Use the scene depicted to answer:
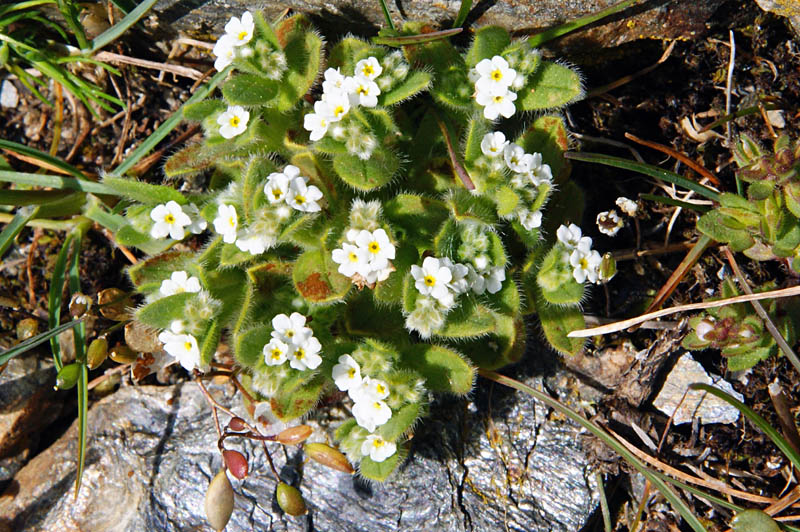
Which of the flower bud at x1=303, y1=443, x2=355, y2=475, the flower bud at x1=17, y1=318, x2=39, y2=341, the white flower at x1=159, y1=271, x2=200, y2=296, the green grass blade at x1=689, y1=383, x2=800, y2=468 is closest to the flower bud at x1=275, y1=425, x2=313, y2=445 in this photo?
the flower bud at x1=303, y1=443, x2=355, y2=475

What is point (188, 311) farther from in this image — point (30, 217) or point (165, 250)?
point (30, 217)

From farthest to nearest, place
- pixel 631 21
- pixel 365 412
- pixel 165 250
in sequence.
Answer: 1. pixel 165 250
2. pixel 631 21
3. pixel 365 412

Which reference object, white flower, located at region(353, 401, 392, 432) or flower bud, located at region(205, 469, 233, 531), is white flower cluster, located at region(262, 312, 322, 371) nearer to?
white flower, located at region(353, 401, 392, 432)

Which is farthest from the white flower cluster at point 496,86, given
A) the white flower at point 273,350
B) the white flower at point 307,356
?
the white flower at point 273,350

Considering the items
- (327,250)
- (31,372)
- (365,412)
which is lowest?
(31,372)

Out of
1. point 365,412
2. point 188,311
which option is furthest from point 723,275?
point 188,311

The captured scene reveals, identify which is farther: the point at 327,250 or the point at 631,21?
the point at 631,21

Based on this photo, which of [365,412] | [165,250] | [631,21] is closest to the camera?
[365,412]

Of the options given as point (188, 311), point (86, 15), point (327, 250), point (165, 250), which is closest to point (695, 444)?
point (327, 250)

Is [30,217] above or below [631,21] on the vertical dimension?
below
